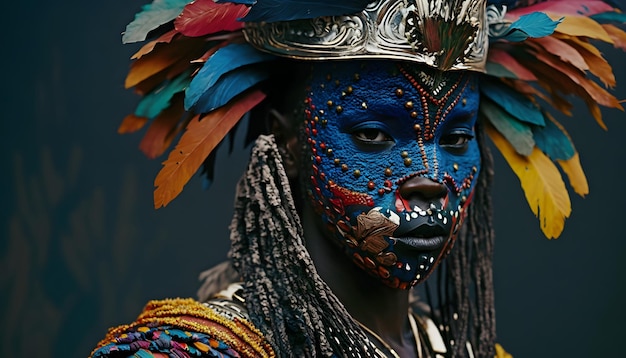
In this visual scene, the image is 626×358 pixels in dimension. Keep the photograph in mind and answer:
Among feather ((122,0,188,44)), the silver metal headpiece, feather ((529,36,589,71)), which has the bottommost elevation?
feather ((529,36,589,71))

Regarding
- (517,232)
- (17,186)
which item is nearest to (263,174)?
(17,186)

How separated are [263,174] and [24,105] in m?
0.87

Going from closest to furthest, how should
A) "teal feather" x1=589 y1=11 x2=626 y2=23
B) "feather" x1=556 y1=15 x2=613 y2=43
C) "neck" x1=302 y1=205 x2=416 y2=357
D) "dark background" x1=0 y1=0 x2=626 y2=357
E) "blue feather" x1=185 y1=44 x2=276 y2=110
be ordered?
"blue feather" x1=185 y1=44 x2=276 y2=110 → "neck" x1=302 y1=205 x2=416 y2=357 → "feather" x1=556 y1=15 x2=613 y2=43 → "teal feather" x1=589 y1=11 x2=626 y2=23 → "dark background" x1=0 y1=0 x2=626 y2=357

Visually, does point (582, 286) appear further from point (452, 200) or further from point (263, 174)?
point (263, 174)

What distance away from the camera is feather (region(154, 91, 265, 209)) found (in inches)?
74.2

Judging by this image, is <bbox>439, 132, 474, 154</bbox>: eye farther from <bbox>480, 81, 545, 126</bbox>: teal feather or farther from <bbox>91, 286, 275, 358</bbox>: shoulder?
<bbox>91, 286, 275, 358</bbox>: shoulder

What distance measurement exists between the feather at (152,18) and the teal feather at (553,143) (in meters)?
0.82

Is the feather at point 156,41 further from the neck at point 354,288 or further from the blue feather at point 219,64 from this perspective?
the neck at point 354,288

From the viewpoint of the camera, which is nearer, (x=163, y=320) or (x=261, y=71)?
(x=163, y=320)

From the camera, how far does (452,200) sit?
1922 millimetres

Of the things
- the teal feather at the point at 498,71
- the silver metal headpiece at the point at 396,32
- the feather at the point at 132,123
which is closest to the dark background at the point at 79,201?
the feather at the point at 132,123

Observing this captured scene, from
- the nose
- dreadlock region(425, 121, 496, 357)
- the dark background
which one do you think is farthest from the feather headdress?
the dark background

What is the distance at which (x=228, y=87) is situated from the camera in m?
1.93

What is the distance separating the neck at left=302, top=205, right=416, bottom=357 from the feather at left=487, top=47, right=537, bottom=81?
0.52 meters
